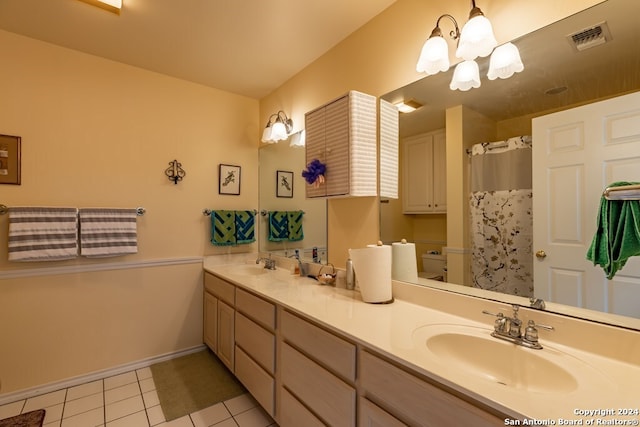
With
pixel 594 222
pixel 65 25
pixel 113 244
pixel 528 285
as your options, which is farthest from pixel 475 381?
pixel 65 25

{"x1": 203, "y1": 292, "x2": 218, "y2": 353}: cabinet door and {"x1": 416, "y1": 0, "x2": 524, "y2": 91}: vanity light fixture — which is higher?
{"x1": 416, "y1": 0, "x2": 524, "y2": 91}: vanity light fixture

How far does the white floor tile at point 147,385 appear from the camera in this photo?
2111mm

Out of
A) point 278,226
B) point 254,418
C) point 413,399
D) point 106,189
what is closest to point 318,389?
point 413,399

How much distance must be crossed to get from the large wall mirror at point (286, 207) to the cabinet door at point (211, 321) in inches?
26.8

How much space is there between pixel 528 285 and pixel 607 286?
23 centimetres

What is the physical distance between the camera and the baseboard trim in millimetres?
1961

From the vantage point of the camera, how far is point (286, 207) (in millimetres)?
2664

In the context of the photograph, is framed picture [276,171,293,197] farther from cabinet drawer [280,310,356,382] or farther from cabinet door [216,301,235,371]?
cabinet drawer [280,310,356,382]

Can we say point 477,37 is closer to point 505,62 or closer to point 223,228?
point 505,62

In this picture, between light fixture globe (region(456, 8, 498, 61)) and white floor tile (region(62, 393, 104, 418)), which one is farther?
white floor tile (region(62, 393, 104, 418))

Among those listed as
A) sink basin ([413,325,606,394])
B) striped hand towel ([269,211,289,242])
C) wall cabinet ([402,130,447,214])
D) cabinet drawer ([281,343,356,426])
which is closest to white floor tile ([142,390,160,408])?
cabinet drawer ([281,343,356,426])

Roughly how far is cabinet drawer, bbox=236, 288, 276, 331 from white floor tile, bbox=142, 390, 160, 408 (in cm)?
82

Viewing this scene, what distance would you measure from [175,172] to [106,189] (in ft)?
1.70

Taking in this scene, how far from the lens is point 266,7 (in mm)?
1716
